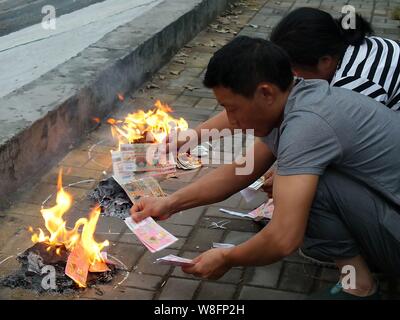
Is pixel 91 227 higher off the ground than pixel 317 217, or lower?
lower

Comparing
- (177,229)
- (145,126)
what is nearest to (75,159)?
(145,126)

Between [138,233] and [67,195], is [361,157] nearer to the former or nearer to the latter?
[138,233]

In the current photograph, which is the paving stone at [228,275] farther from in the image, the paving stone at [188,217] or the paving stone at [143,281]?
the paving stone at [188,217]

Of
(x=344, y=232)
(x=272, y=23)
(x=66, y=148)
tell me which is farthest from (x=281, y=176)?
(x=272, y=23)

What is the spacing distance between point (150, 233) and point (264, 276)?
604 millimetres

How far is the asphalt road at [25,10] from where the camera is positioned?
26.7ft

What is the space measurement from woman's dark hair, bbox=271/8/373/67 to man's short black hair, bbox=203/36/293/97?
0.62 meters

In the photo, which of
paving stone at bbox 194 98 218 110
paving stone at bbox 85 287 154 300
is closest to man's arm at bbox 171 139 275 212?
paving stone at bbox 85 287 154 300

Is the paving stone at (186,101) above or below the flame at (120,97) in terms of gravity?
below

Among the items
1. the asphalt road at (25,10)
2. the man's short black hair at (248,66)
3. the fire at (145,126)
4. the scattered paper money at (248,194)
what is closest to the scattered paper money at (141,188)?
the fire at (145,126)

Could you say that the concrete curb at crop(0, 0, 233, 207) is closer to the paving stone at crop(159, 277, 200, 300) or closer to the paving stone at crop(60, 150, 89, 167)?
the paving stone at crop(60, 150, 89, 167)

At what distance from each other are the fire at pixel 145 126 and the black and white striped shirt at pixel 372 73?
1530 mm
